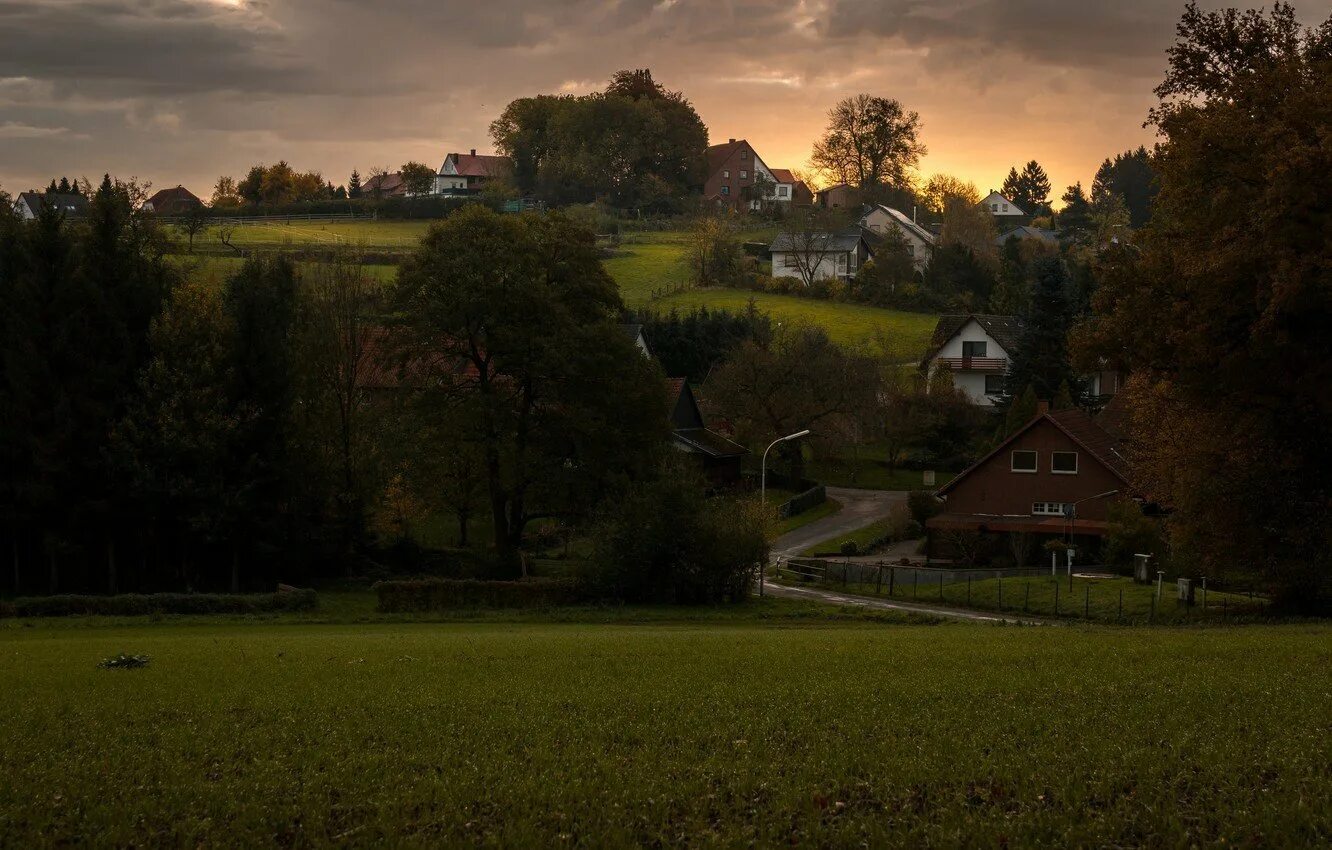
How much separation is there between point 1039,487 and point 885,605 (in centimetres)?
1844

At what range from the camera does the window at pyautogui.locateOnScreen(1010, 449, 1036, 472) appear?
58.4 m

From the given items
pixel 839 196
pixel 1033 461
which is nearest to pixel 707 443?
Answer: pixel 1033 461

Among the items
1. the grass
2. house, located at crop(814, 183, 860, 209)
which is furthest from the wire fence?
house, located at crop(814, 183, 860, 209)

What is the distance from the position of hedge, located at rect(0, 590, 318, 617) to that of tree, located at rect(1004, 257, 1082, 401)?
53.1m

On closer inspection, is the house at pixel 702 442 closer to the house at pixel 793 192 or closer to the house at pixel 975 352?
the house at pixel 975 352

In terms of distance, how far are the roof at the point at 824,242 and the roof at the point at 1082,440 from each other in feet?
206

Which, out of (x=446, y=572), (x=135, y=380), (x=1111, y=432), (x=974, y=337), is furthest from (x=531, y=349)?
(x=974, y=337)

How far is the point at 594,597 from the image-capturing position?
4225 cm

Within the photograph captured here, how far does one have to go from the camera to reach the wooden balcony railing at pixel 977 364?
9094cm

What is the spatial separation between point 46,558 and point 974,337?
217 feet

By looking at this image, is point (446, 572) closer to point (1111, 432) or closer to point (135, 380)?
point (135, 380)

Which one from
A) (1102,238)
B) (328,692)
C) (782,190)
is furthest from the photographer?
(782,190)

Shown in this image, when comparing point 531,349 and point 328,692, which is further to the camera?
point 531,349

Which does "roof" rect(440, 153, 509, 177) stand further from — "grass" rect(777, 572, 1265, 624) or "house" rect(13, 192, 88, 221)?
"grass" rect(777, 572, 1265, 624)
